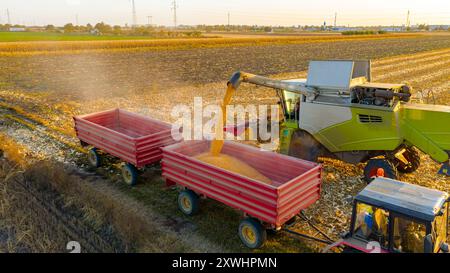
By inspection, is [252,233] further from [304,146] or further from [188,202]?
[304,146]

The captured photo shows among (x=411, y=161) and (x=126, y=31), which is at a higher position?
(x=126, y=31)

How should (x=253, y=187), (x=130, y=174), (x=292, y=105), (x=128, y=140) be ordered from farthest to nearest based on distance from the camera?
(x=292, y=105), (x=130, y=174), (x=128, y=140), (x=253, y=187)

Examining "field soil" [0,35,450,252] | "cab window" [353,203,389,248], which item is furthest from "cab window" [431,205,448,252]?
"field soil" [0,35,450,252]

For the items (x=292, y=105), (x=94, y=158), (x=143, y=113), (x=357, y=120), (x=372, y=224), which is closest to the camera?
(x=372, y=224)

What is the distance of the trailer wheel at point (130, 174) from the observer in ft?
30.3

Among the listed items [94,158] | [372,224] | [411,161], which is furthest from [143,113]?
[372,224]

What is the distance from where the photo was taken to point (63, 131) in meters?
13.5

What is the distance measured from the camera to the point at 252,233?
6.76 m

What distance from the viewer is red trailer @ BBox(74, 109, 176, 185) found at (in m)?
8.99

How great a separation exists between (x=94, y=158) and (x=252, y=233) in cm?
574

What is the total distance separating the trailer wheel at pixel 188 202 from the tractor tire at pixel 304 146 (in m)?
3.26

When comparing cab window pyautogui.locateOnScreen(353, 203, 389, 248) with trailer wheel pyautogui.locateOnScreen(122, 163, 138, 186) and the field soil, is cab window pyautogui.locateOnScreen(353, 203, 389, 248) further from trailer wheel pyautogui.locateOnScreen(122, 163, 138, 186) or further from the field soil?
trailer wheel pyautogui.locateOnScreen(122, 163, 138, 186)
